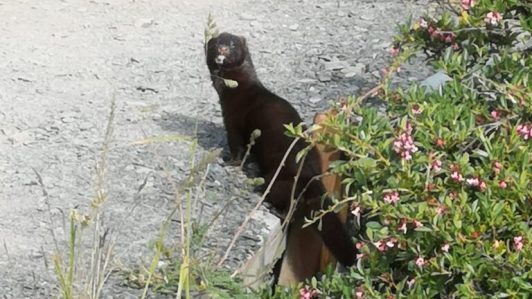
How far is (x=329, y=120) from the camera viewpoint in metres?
3.37

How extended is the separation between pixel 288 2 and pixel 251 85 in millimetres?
1570

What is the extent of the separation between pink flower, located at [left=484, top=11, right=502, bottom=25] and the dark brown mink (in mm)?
958

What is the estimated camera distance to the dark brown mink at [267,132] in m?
4.37

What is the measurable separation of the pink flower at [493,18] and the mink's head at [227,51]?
5.56 feet

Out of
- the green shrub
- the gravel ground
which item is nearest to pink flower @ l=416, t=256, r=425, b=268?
the green shrub

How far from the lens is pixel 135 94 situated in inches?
208

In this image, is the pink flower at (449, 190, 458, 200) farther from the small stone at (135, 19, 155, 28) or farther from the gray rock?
the small stone at (135, 19, 155, 28)

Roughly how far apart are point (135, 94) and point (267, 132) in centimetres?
76

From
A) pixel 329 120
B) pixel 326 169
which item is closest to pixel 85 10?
pixel 326 169

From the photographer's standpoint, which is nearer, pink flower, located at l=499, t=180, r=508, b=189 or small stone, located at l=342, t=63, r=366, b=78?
pink flower, located at l=499, t=180, r=508, b=189

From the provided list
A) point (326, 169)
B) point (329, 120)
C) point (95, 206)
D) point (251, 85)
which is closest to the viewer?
point (95, 206)

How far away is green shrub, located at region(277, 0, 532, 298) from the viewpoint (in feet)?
9.77

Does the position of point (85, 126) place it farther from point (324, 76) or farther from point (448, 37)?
point (448, 37)

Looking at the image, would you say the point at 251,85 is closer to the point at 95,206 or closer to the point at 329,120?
the point at 329,120
